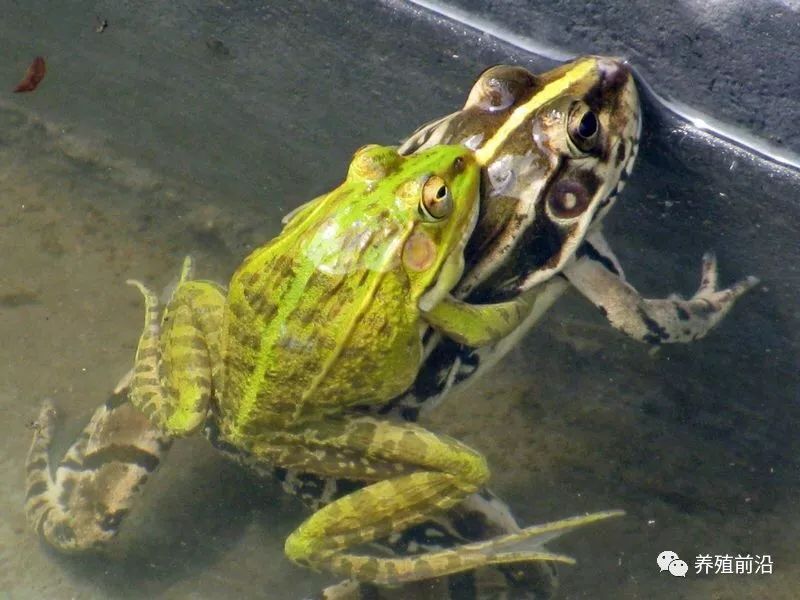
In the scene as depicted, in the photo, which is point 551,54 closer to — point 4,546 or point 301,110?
point 301,110

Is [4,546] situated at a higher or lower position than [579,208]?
lower

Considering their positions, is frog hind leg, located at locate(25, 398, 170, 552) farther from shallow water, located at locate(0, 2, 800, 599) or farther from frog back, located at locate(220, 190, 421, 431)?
frog back, located at locate(220, 190, 421, 431)

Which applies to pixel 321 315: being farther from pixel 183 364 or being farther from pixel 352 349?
pixel 183 364

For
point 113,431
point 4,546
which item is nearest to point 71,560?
point 4,546

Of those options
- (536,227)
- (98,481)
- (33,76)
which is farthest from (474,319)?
(33,76)

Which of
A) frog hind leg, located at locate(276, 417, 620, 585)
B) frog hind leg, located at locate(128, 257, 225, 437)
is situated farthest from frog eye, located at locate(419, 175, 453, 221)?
frog hind leg, located at locate(128, 257, 225, 437)

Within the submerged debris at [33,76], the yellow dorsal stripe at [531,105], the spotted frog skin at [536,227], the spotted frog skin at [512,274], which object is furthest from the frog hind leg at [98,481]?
the submerged debris at [33,76]
